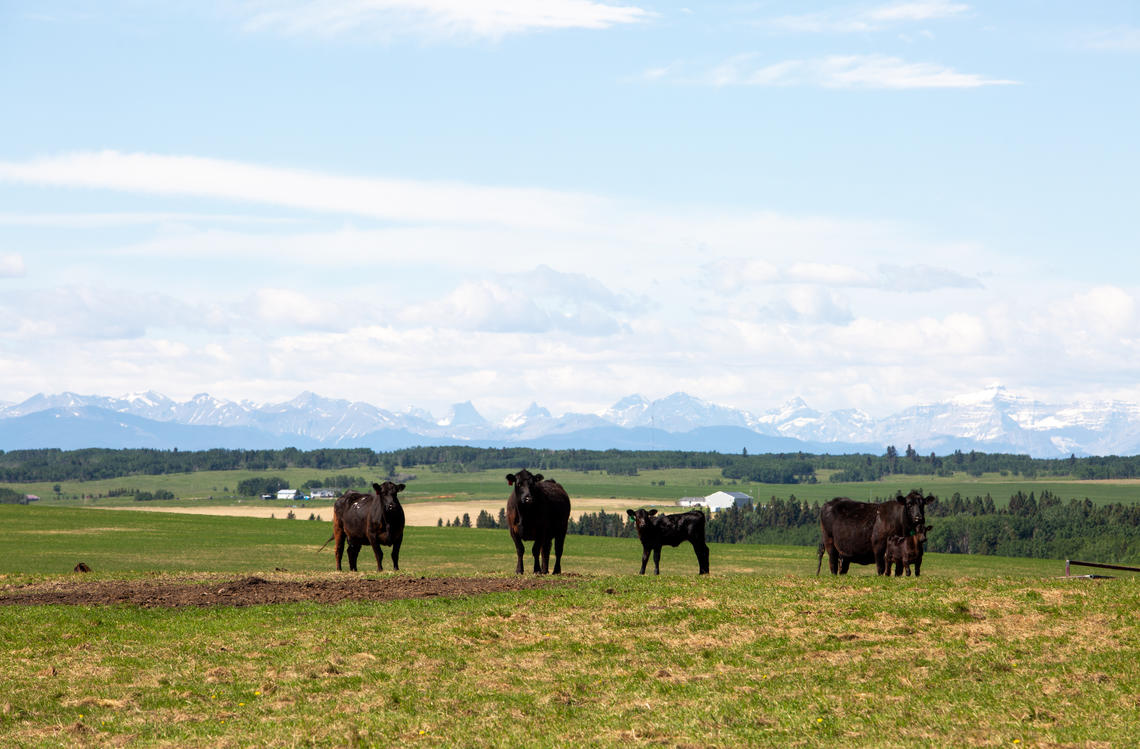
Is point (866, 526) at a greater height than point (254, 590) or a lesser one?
greater

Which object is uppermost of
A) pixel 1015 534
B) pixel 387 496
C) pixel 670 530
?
pixel 387 496

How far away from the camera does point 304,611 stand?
24516mm

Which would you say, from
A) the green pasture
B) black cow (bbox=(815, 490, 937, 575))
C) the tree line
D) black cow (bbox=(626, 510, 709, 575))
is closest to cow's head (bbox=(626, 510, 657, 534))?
black cow (bbox=(626, 510, 709, 575))

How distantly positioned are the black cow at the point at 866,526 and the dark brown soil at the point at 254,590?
36.3ft

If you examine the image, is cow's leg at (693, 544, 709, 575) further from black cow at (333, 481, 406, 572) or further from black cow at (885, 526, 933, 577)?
black cow at (333, 481, 406, 572)

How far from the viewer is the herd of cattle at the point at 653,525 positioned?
3219 centimetres

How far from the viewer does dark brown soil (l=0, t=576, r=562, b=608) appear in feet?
86.2

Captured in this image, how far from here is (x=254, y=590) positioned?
2766 cm

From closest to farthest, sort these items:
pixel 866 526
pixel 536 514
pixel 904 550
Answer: pixel 536 514
pixel 904 550
pixel 866 526

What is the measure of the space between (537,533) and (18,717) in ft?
56.7

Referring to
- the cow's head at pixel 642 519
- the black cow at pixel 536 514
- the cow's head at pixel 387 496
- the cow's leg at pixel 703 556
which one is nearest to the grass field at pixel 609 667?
the black cow at pixel 536 514

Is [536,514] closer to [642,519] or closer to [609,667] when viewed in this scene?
[642,519]

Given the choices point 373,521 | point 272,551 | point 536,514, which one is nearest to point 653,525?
point 536,514

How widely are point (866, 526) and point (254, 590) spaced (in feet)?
59.3
